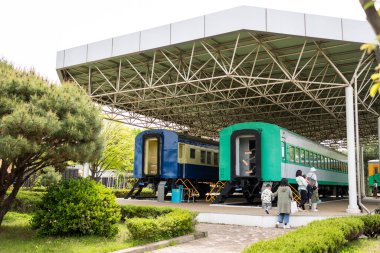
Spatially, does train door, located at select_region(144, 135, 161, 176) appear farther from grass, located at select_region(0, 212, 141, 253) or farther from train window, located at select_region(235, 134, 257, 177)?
grass, located at select_region(0, 212, 141, 253)

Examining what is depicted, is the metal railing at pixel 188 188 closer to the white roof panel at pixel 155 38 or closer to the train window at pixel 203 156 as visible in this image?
the train window at pixel 203 156

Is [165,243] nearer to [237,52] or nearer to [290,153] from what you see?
[290,153]

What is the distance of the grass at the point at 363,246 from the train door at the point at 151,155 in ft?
33.4

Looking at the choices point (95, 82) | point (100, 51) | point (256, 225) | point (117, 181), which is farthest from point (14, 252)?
point (117, 181)

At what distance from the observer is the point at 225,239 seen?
8.93 m

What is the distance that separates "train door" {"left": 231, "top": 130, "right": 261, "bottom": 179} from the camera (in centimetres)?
1425

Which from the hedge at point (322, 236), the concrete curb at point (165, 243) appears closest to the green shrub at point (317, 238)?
the hedge at point (322, 236)

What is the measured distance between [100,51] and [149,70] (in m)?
3.42

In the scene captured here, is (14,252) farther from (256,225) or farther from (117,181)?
(117,181)

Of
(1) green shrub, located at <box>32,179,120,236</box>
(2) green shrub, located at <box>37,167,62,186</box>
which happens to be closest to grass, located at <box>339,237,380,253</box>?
(1) green shrub, located at <box>32,179,120,236</box>

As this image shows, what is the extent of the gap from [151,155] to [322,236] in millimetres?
12087

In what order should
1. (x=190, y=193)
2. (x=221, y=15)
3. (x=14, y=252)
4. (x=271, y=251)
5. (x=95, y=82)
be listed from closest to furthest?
(x=271, y=251)
(x=14, y=252)
(x=221, y=15)
(x=190, y=193)
(x=95, y=82)

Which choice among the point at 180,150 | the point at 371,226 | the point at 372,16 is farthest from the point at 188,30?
the point at 372,16

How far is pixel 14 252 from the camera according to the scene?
21.8 feet
